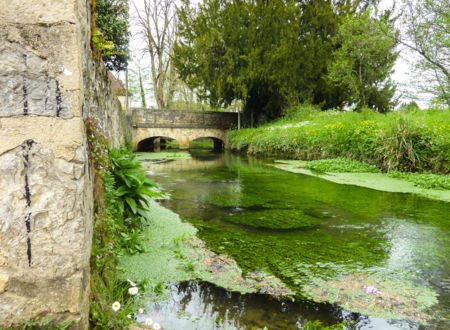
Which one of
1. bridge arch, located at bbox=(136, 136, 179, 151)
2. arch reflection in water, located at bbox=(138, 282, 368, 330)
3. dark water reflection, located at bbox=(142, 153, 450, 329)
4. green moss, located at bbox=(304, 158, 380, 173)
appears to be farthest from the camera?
bridge arch, located at bbox=(136, 136, 179, 151)

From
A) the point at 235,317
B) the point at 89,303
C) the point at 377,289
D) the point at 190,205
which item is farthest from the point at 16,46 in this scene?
the point at 190,205

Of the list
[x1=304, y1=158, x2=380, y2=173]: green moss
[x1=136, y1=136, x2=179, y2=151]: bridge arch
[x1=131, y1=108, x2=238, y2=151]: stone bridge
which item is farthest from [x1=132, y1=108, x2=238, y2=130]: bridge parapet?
[x1=304, y1=158, x2=380, y2=173]: green moss

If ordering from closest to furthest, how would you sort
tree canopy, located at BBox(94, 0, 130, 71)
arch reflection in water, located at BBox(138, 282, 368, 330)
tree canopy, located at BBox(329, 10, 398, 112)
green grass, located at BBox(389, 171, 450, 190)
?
arch reflection in water, located at BBox(138, 282, 368, 330) → green grass, located at BBox(389, 171, 450, 190) → tree canopy, located at BBox(94, 0, 130, 71) → tree canopy, located at BBox(329, 10, 398, 112)

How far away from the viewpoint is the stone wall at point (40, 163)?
4.18 feet

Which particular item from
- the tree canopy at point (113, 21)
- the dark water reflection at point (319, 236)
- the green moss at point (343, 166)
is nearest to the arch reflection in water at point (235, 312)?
the dark water reflection at point (319, 236)

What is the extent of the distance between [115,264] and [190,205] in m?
2.44

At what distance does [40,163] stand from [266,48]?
18019 millimetres

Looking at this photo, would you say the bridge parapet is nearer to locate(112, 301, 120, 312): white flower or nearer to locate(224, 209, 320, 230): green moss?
locate(224, 209, 320, 230): green moss

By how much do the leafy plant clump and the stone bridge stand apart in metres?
16.9

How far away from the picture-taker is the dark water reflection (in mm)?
2086

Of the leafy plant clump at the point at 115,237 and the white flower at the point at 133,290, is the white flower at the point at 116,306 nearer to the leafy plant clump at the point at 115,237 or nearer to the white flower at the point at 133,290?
the leafy plant clump at the point at 115,237

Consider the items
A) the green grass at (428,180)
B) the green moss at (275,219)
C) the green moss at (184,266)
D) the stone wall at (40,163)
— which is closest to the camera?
the stone wall at (40,163)

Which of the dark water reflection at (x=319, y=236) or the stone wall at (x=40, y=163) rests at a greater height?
the stone wall at (x=40, y=163)

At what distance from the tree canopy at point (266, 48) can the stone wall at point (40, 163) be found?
16.5 m
